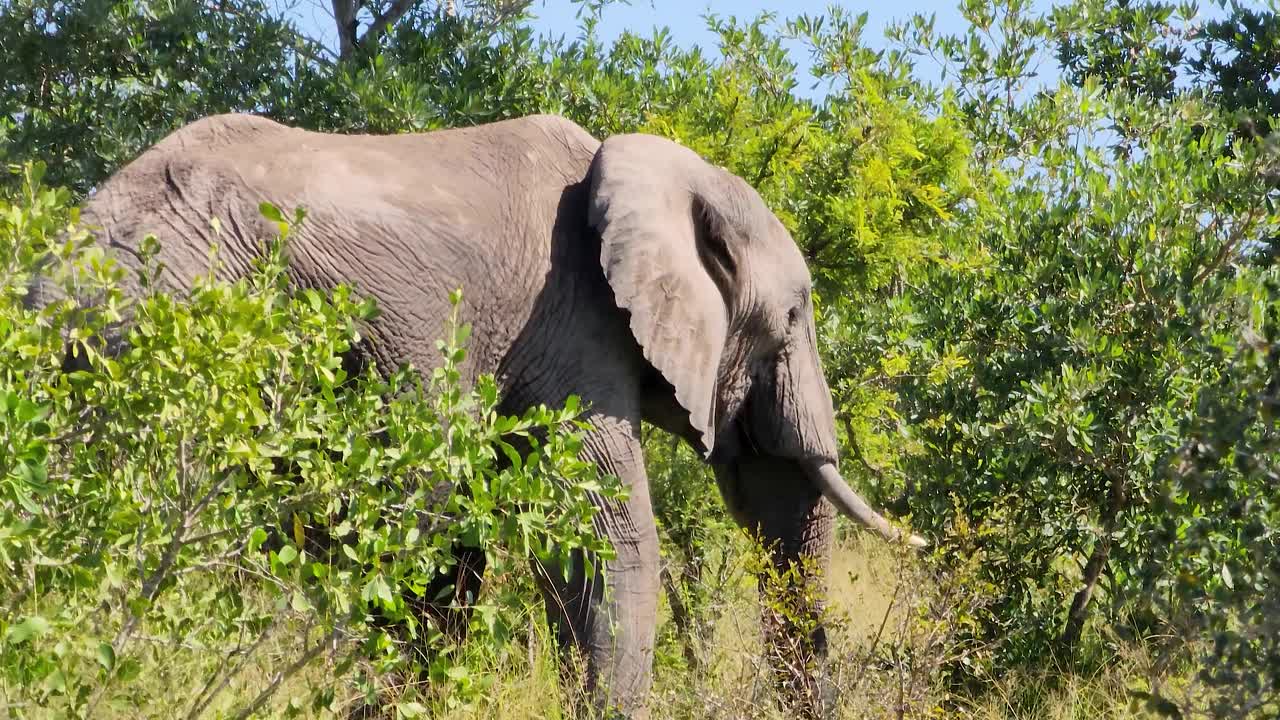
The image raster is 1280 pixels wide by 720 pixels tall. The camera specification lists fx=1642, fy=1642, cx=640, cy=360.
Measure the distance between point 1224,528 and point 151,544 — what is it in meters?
3.51

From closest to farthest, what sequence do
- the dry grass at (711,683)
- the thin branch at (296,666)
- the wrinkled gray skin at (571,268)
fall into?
1. the thin branch at (296,666)
2. the dry grass at (711,683)
3. the wrinkled gray skin at (571,268)

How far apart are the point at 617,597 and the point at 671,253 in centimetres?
128

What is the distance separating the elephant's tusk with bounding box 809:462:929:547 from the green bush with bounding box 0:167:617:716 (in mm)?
2321

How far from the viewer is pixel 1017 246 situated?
22.8ft

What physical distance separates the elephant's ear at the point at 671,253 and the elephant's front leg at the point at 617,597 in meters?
0.35

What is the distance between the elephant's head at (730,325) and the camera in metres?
6.03

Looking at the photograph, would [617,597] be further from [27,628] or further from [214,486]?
[27,628]

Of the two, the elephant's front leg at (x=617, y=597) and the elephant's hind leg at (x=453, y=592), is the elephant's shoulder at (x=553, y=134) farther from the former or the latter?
the elephant's hind leg at (x=453, y=592)

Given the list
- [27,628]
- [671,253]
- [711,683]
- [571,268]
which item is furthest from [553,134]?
[27,628]

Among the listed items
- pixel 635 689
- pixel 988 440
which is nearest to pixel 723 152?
pixel 988 440

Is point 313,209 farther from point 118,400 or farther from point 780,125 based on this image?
point 780,125

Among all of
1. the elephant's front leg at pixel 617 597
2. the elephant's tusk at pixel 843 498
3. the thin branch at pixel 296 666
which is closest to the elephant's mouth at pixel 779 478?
the elephant's tusk at pixel 843 498

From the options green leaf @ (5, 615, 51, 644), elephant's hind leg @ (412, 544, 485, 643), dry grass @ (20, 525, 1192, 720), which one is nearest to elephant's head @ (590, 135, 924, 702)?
dry grass @ (20, 525, 1192, 720)

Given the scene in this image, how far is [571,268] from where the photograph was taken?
6.17 meters
